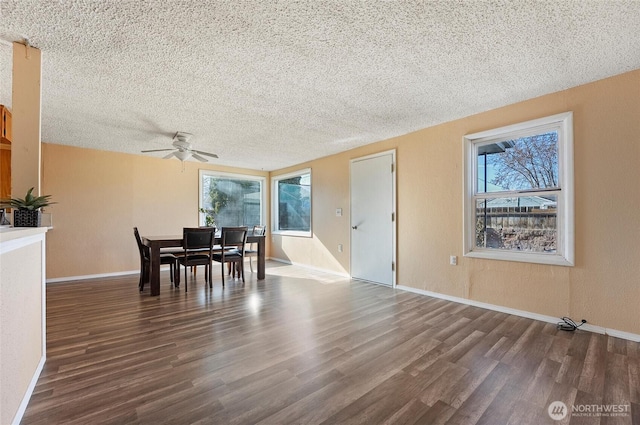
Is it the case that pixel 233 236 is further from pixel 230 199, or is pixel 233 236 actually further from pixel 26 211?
pixel 26 211

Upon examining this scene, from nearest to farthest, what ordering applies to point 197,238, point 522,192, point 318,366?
point 318,366 → point 522,192 → point 197,238

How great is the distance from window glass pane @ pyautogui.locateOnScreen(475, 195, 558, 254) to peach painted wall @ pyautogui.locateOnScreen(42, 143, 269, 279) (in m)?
5.46

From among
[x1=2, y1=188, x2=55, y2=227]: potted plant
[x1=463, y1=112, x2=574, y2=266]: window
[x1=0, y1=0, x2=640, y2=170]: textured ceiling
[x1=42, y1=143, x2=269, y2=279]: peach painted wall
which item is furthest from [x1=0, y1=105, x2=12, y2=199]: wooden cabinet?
[x1=463, y1=112, x2=574, y2=266]: window

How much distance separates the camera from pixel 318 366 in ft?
6.47

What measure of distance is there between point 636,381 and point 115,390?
3.28 metres

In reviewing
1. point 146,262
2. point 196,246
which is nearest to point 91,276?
point 146,262

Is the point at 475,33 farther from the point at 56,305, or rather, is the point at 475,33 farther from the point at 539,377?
the point at 56,305

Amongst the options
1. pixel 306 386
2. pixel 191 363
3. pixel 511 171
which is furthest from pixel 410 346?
pixel 511 171

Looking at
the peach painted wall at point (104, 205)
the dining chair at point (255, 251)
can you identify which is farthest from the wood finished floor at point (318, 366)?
the peach painted wall at point (104, 205)

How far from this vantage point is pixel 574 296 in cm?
265

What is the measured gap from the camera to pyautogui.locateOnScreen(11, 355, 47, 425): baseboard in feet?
4.57

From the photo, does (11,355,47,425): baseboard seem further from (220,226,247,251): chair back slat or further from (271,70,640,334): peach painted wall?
(271,70,640,334): peach painted wall

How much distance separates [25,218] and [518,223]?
4.40m

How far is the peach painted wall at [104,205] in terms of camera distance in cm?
460
